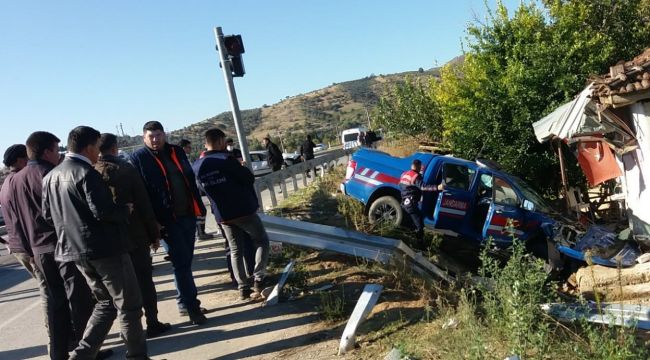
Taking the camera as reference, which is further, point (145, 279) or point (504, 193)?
point (504, 193)

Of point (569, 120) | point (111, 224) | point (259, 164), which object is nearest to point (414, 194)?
point (569, 120)

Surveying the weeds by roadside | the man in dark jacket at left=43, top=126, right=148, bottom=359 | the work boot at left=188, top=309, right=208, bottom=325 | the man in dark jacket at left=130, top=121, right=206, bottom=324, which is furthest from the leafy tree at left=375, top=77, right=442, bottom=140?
the man in dark jacket at left=43, top=126, right=148, bottom=359

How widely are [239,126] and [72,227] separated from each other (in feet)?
15.8

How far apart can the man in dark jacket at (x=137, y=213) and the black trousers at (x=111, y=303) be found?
Answer: 27.8 inches

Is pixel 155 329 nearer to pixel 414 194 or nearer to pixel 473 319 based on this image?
pixel 473 319

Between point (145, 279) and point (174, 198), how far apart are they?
2.86 feet

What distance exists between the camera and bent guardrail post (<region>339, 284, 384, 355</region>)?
4277 mm

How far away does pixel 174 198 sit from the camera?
5.23 m

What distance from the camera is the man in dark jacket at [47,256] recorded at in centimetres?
440

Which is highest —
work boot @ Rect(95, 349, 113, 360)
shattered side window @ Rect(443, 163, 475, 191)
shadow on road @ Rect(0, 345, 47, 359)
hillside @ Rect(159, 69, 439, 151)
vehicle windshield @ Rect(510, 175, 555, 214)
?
hillside @ Rect(159, 69, 439, 151)

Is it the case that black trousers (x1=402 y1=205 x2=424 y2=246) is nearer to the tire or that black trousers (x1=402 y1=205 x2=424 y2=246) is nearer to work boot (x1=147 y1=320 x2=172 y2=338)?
the tire

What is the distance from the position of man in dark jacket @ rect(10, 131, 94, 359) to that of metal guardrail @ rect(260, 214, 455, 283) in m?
2.49

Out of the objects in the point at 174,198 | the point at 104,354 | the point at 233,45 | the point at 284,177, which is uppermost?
the point at 233,45

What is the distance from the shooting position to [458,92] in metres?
14.7
